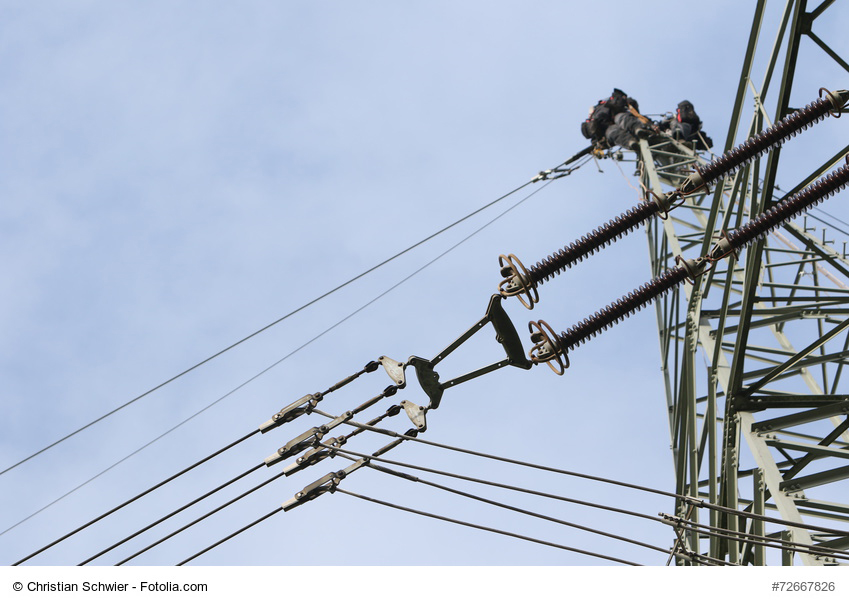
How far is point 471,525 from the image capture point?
8.20 metres

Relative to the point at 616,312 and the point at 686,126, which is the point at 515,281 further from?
the point at 686,126

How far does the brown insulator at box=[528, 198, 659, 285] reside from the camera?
368 inches

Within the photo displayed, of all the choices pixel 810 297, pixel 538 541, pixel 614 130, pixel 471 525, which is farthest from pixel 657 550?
pixel 614 130

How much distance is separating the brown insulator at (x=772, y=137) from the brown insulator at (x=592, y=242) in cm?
59

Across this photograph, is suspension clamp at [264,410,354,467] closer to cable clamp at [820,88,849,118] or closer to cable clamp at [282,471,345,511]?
cable clamp at [282,471,345,511]

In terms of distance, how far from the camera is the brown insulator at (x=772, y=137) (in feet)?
32.0

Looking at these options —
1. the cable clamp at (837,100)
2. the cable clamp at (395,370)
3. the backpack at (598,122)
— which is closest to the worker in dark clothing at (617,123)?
the backpack at (598,122)

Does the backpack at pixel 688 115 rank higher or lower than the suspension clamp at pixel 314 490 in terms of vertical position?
higher

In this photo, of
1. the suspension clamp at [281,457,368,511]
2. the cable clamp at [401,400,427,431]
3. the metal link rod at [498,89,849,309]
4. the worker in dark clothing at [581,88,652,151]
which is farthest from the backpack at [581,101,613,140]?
the suspension clamp at [281,457,368,511]

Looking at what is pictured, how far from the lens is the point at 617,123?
21.5m

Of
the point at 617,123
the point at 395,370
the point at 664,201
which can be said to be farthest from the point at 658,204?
the point at 617,123

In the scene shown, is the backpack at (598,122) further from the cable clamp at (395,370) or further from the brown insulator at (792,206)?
the cable clamp at (395,370)

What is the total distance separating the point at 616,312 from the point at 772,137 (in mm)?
2373

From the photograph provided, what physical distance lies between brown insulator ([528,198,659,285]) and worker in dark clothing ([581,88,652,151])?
11.6 m
